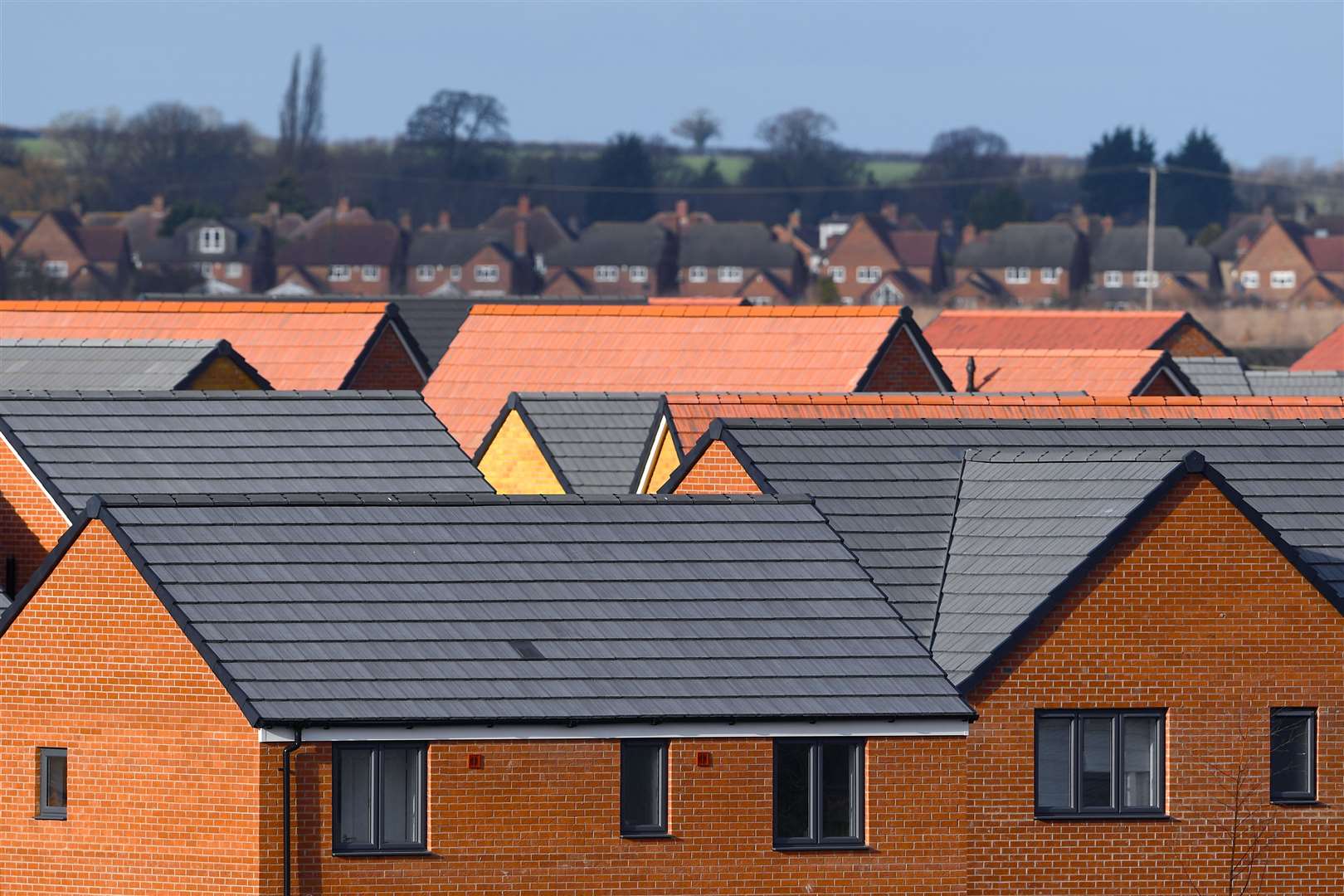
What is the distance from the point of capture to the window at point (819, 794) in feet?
70.5

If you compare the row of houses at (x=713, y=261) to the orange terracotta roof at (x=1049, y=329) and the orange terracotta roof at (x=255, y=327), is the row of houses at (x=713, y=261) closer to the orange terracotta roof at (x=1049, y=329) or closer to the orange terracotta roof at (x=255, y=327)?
the orange terracotta roof at (x=1049, y=329)

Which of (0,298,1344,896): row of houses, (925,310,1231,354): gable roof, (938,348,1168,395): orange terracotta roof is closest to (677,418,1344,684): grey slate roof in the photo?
(0,298,1344,896): row of houses

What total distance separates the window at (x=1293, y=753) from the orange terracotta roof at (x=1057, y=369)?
63.1 ft

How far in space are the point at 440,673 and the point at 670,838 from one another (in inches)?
82.3

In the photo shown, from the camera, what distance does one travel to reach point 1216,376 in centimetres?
4866

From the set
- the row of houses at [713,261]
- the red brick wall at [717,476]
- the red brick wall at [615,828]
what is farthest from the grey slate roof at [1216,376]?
the row of houses at [713,261]

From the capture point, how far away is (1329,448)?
1030 inches

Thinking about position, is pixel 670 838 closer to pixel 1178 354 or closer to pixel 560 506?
pixel 560 506

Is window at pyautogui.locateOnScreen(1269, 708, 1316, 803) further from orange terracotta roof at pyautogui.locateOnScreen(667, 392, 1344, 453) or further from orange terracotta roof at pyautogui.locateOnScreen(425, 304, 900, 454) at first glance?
orange terracotta roof at pyautogui.locateOnScreen(425, 304, 900, 454)

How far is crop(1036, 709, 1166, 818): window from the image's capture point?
891 inches

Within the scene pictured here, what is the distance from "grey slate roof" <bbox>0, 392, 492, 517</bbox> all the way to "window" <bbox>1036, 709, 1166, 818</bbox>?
7047 millimetres

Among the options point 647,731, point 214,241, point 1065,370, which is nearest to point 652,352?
point 1065,370

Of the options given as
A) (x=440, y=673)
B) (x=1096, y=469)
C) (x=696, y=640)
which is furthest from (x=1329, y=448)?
(x=440, y=673)

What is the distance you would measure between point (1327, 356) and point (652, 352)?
27.5 metres
